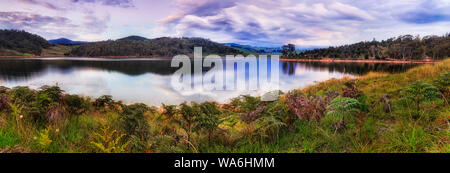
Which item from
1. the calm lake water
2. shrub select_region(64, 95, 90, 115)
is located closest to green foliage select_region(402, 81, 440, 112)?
shrub select_region(64, 95, 90, 115)

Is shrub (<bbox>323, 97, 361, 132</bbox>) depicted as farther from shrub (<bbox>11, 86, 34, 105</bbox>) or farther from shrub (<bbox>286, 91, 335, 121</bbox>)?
shrub (<bbox>11, 86, 34, 105</bbox>)

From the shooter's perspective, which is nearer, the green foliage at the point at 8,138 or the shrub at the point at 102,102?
the green foliage at the point at 8,138

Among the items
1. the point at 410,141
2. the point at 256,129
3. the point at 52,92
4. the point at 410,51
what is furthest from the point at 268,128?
the point at 410,51

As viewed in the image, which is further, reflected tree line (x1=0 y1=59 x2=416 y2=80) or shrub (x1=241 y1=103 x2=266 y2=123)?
reflected tree line (x1=0 y1=59 x2=416 y2=80)

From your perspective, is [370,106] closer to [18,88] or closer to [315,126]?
[315,126]

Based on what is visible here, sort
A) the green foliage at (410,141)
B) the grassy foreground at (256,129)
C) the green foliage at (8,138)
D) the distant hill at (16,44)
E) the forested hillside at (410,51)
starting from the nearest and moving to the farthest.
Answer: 1. the green foliage at (410,141)
2. the grassy foreground at (256,129)
3. the green foliage at (8,138)
4. the forested hillside at (410,51)
5. the distant hill at (16,44)

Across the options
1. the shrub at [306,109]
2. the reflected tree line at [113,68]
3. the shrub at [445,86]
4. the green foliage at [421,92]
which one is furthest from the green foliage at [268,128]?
the reflected tree line at [113,68]

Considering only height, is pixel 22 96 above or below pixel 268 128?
above

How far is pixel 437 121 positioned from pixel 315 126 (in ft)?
6.75

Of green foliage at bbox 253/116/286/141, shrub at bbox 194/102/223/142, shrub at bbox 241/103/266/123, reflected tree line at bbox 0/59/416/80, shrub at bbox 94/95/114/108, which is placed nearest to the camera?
shrub at bbox 194/102/223/142

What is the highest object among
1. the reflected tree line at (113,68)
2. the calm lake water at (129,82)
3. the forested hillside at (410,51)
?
the forested hillside at (410,51)

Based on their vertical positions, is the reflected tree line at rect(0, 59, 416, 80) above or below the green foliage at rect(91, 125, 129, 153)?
above

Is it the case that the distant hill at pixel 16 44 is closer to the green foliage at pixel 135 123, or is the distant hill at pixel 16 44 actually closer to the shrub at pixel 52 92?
the shrub at pixel 52 92

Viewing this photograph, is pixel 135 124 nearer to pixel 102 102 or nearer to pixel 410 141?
pixel 102 102
